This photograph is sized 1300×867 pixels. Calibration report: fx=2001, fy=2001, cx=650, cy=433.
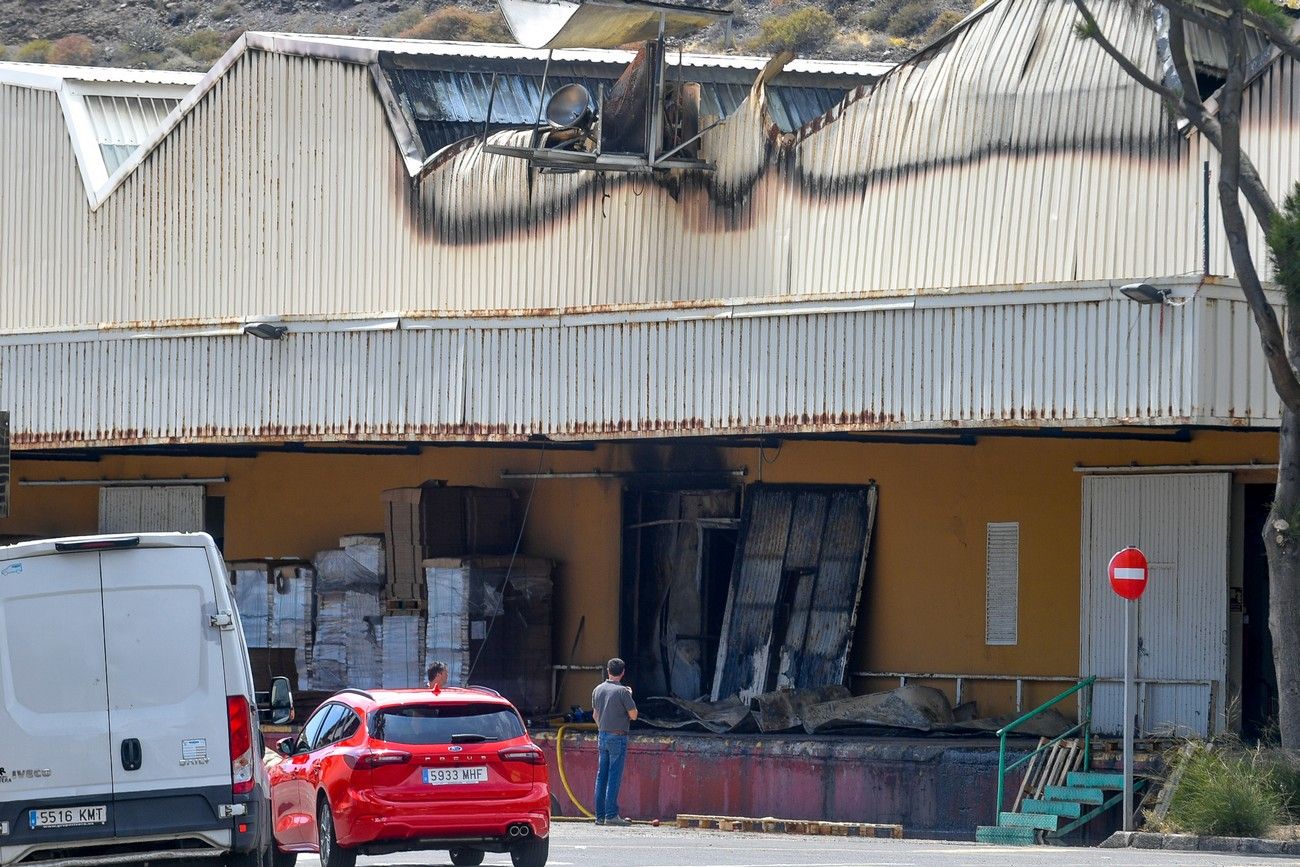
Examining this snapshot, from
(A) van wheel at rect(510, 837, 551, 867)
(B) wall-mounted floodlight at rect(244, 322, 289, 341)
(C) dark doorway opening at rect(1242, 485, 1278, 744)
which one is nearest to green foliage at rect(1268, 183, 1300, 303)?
(C) dark doorway opening at rect(1242, 485, 1278, 744)

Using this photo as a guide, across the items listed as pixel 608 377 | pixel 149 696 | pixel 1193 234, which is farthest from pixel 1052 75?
pixel 149 696

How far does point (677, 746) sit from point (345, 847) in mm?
9278

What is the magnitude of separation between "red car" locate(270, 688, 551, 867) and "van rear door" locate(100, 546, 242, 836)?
2459 millimetres

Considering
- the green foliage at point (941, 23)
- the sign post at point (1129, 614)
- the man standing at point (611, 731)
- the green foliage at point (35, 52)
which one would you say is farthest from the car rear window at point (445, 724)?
the green foliage at point (35, 52)

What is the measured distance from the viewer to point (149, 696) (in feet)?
41.2

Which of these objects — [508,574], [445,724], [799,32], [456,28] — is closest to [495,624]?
[508,574]

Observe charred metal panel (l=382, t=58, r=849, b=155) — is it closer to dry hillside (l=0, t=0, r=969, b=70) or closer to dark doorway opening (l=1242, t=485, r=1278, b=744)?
dark doorway opening (l=1242, t=485, r=1278, b=744)

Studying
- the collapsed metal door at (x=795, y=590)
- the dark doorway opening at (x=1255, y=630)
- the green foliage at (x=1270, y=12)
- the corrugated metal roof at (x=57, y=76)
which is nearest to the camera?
the green foliage at (x=1270, y=12)

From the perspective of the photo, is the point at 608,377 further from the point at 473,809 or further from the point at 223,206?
the point at 473,809

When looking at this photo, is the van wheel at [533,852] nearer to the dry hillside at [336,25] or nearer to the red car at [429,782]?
the red car at [429,782]

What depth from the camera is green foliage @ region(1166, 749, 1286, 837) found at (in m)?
17.7

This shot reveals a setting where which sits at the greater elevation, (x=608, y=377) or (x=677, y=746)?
A: (x=608, y=377)

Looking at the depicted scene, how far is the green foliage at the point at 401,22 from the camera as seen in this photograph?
78.4 meters

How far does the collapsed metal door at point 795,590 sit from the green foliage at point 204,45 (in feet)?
191
